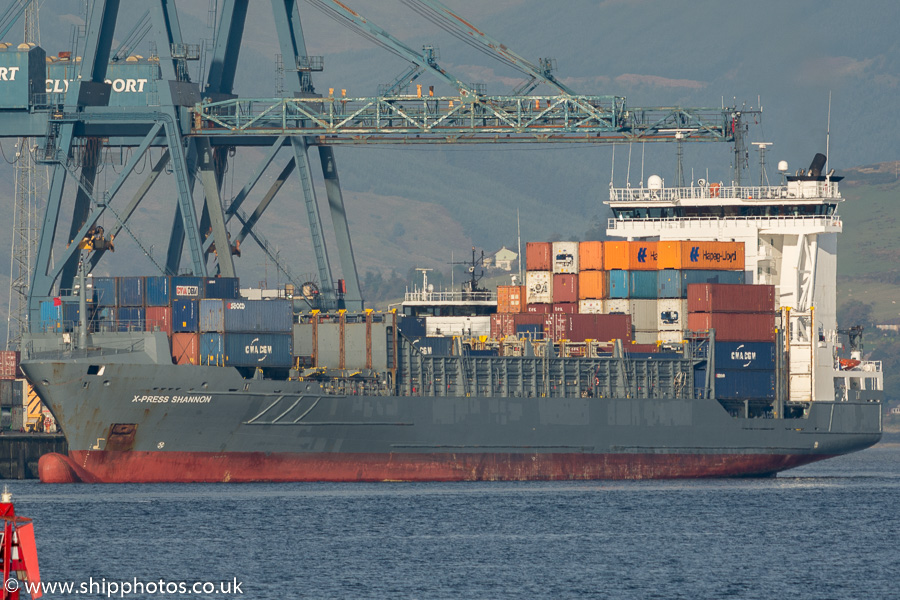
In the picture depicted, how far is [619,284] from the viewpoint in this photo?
207 ft

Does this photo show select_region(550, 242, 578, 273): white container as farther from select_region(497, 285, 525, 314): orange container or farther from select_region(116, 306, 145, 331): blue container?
select_region(116, 306, 145, 331): blue container

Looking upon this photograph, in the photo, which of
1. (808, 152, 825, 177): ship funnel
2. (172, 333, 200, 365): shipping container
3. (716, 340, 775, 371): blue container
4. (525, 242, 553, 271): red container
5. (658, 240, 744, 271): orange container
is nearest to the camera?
(172, 333, 200, 365): shipping container

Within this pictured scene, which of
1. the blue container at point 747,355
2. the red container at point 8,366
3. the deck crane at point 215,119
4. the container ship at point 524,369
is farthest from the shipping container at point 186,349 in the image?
the red container at point 8,366

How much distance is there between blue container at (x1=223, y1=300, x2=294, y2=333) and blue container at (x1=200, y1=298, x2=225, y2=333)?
0.18 meters

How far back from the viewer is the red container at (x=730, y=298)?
199ft

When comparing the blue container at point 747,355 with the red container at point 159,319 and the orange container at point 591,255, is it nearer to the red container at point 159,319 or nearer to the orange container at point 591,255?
the orange container at point 591,255

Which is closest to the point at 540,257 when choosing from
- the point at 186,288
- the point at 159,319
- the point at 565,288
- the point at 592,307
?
the point at 565,288

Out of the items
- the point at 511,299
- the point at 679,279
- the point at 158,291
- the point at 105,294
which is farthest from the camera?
the point at 511,299

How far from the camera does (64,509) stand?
49531mm

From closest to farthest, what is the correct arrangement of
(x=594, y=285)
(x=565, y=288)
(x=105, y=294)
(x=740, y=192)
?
(x=105, y=294), (x=594, y=285), (x=565, y=288), (x=740, y=192)

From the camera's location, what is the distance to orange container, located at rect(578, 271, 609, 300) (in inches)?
2494

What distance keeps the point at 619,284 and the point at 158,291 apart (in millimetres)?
18942

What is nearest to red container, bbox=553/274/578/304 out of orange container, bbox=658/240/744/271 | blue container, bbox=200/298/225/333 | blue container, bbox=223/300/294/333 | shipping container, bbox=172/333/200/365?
orange container, bbox=658/240/744/271

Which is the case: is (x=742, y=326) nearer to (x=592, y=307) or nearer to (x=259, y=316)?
(x=592, y=307)
